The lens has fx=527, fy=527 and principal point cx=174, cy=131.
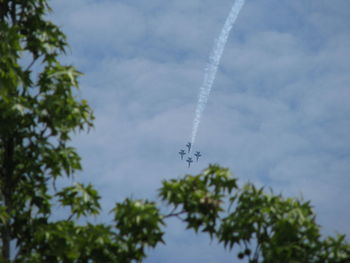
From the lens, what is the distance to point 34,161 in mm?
14617

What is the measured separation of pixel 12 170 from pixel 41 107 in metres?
2.15

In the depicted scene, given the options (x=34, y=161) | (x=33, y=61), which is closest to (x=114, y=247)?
(x=34, y=161)

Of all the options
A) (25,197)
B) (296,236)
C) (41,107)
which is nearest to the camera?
(296,236)

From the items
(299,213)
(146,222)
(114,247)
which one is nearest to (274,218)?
(299,213)

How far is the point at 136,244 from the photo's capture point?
12.9 metres

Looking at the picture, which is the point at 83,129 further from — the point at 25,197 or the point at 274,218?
the point at 274,218

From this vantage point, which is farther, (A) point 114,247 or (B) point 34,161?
(B) point 34,161

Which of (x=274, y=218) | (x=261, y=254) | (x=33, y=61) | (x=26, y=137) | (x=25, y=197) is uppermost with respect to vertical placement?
(x=33, y=61)

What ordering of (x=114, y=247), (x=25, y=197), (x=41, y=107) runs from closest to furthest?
(x=114, y=247) < (x=41, y=107) < (x=25, y=197)

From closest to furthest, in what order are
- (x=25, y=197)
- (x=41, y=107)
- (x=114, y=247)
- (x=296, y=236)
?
(x=296, y=236) → (x=114, y=247) → (x=41, y=107) → (x=25, y=197)

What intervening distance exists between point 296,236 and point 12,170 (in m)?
7.94

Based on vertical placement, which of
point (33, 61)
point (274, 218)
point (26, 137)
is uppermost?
point (33, 61)

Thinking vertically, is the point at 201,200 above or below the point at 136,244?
above

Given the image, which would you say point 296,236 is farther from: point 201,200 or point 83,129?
point 83,129
